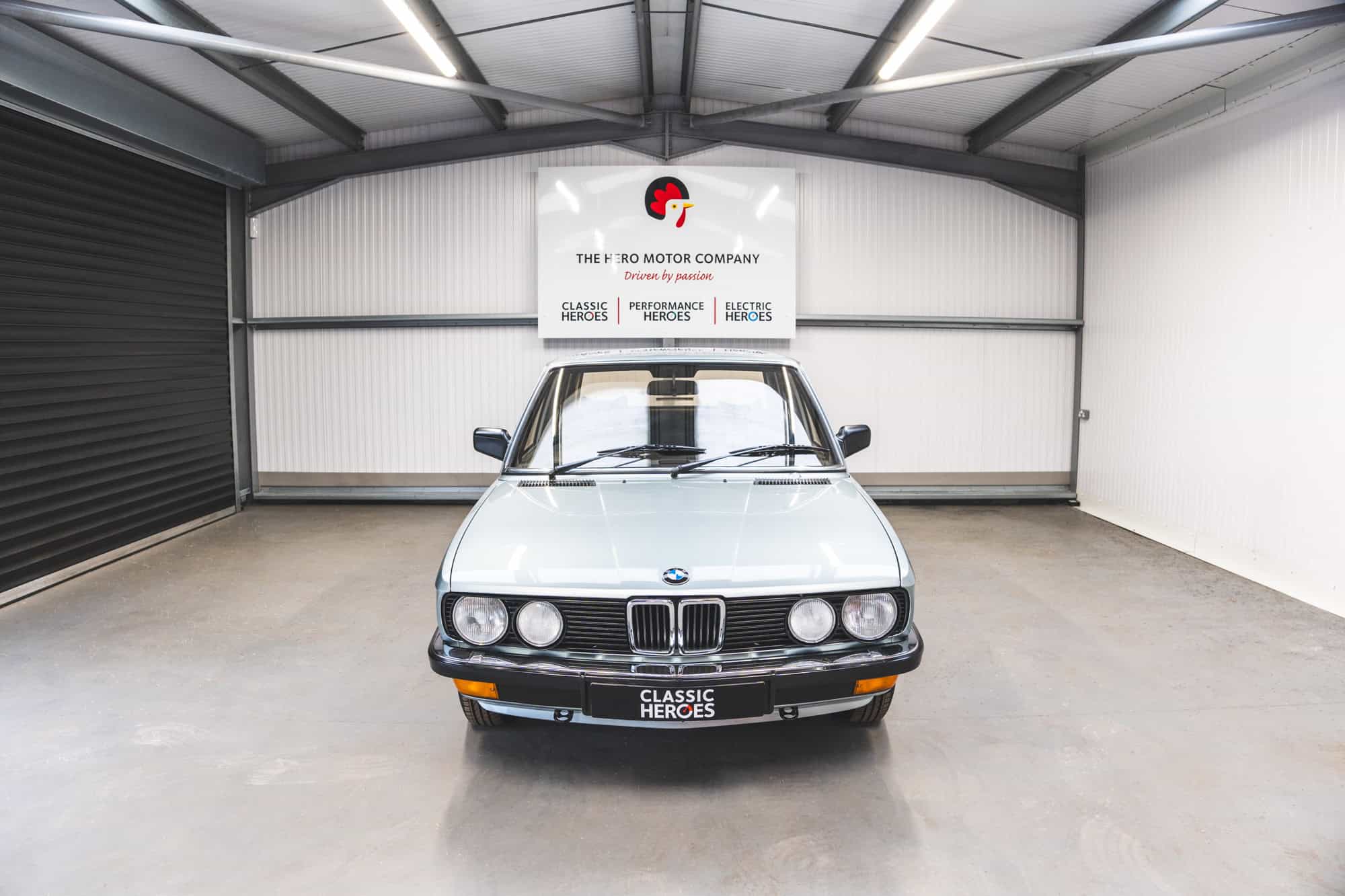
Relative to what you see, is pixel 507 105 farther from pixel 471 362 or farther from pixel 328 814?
pixel 328 814

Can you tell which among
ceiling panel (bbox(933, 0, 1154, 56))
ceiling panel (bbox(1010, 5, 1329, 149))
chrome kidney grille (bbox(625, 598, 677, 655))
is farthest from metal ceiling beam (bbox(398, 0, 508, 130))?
ceiling panel (bbox(1010, 5, 1329, 149))

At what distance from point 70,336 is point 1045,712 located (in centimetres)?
674

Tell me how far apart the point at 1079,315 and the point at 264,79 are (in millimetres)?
8089

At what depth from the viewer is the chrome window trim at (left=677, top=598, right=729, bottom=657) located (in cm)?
250

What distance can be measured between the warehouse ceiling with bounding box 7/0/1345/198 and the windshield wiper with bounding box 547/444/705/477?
3893mm

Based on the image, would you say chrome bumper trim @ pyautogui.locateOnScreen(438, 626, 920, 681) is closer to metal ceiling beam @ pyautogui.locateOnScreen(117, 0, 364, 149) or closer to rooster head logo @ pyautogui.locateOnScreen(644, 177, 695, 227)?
metal ceiling beam @ pyautogui.locateOnScreen(117, 0, 364, 149)

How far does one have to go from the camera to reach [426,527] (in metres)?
7.48

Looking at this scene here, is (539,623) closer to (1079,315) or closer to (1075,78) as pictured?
(1075,78)

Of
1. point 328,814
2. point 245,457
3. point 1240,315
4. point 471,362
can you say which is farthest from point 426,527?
point 1240,315

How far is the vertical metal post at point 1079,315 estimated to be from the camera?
844cm

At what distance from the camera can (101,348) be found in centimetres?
612

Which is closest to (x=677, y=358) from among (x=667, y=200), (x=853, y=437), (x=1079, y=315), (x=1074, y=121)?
(x=853, y=437)

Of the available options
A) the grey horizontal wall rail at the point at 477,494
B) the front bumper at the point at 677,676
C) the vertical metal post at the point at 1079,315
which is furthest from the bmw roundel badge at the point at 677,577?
the vertical metal post at the point at 1079,315

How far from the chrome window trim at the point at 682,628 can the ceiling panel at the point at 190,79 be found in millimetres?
5292
